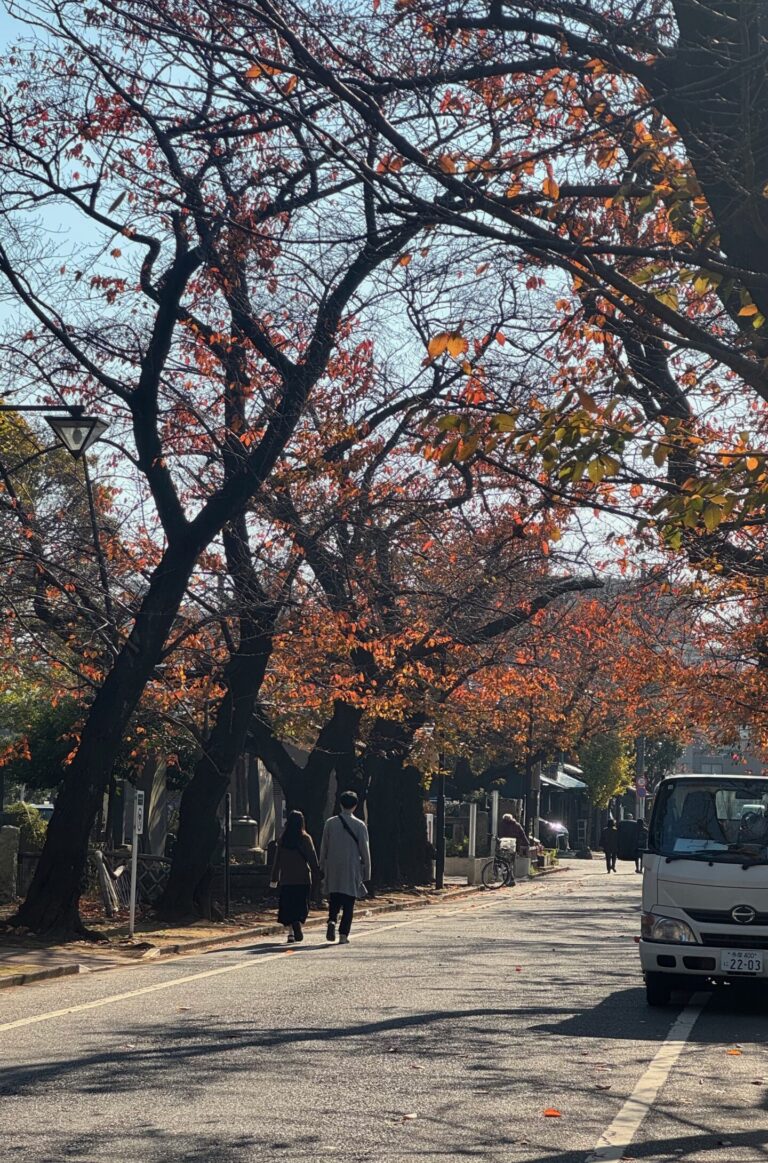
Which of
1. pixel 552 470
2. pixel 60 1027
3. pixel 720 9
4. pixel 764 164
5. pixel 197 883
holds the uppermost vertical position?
pixel 720 9

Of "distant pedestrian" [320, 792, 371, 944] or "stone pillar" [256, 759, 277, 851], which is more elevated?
"stone pillar" [256, 759, 277, 851]

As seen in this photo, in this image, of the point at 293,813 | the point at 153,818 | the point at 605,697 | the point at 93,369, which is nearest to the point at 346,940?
the point at 293,813

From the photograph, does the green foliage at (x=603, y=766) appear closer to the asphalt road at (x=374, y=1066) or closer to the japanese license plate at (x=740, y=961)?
the asphalt road at (x=374, y=1066)

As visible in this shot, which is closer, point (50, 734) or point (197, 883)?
point (197, 883)

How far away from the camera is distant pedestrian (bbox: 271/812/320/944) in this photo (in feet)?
66.8

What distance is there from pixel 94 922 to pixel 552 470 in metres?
15.6

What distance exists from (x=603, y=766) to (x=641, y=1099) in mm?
79507

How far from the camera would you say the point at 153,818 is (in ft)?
125

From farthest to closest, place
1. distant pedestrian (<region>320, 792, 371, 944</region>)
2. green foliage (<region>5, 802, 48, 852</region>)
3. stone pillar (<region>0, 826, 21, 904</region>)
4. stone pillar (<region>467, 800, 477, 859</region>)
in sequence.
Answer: stone pillar (<region>467, 800, 477, 859</region>) → green foliage (<region>5, 802, 48, 852</region>) → stone pillar (<region>0, 826, 21, 904</region>) → distant pedestrian (<region>320, 792, 371, 944</region>)

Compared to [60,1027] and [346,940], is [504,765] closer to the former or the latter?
[346,940]

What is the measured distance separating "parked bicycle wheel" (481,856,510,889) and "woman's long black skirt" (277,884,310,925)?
2147cm

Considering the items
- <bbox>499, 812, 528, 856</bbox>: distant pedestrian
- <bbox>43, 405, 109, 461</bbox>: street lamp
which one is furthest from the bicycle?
<bbox>43, 405, 109, 461</bbox>: street lamp

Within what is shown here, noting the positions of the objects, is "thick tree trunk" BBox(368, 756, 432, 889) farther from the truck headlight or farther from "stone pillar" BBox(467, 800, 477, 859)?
the truck headlight

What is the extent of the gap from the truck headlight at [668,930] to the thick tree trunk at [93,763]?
348 inches
